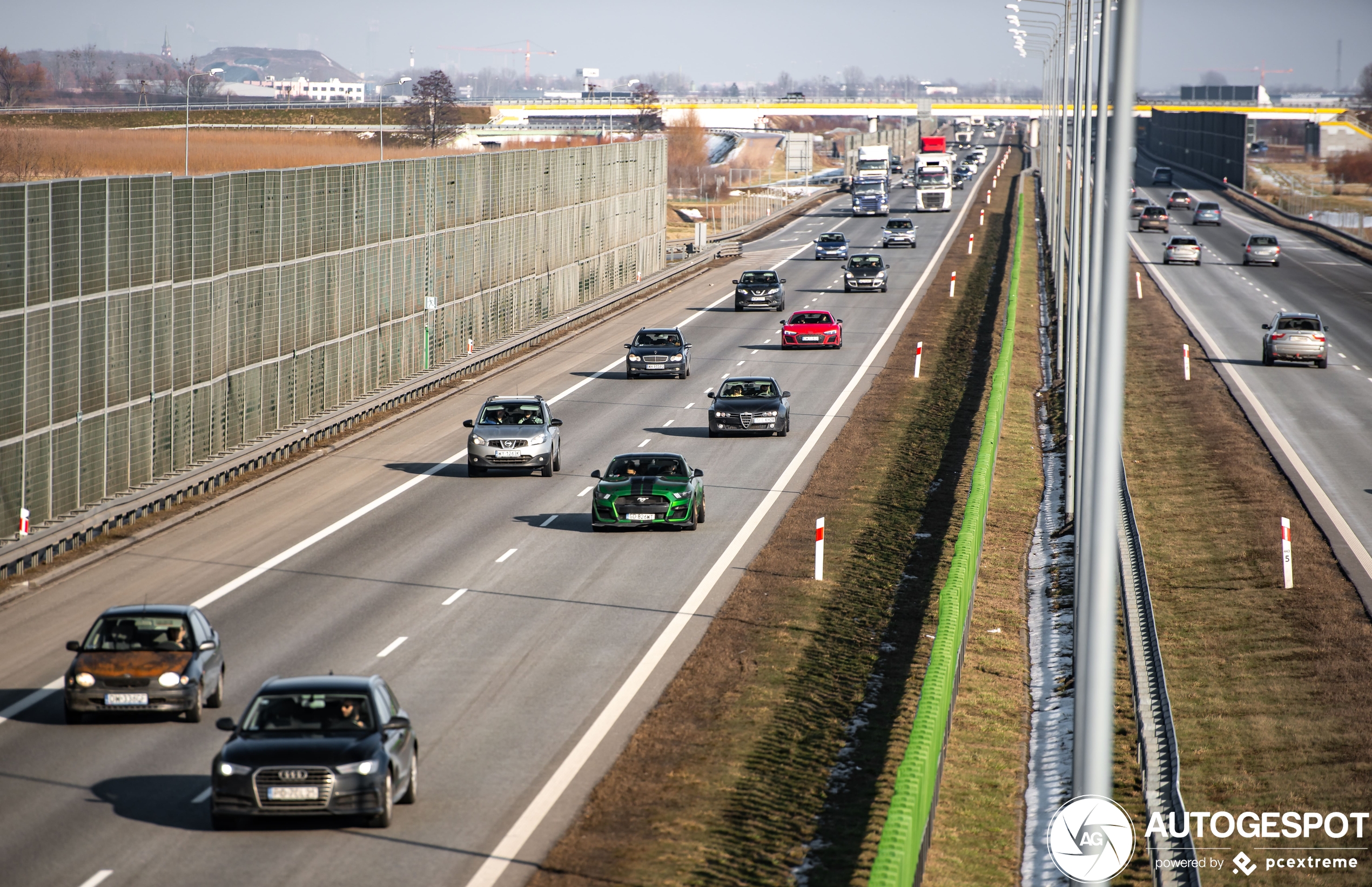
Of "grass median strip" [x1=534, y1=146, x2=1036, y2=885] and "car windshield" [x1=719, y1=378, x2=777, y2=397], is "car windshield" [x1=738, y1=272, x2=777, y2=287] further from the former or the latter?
"grass median strip" [x1=534, y1=146, x2=1036, y2=885]

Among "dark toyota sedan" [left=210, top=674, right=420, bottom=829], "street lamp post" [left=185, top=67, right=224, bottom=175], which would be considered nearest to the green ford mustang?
"street lamp post" [left=185, top=67, right=224, bottom=175]

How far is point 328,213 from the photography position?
41469 millimetres

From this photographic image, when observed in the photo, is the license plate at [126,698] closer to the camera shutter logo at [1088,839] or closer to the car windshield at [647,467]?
the camera shutter logo at [1088,839]

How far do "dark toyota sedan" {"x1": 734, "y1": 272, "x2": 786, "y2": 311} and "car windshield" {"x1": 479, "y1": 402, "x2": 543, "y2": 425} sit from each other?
1319 inches

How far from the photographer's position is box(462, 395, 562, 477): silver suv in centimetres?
3491

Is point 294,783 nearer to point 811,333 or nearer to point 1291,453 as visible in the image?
point 1291,453

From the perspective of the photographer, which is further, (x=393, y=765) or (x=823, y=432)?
(x=823, y=432)

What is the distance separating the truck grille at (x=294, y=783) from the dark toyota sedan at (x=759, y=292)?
5550 centimetres

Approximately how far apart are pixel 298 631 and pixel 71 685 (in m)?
4.64

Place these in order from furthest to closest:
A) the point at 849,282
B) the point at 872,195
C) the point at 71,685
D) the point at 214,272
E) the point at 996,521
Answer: the point at 872,195, the point at 849,282, the point at 214,272, the point at 996,521, the point at 71,685

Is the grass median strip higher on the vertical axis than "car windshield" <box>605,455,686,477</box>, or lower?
lower

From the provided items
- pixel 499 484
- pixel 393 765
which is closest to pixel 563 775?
pixel 393 765

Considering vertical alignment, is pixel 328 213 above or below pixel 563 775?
above

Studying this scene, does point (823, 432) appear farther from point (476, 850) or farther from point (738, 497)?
point (476, 850)
